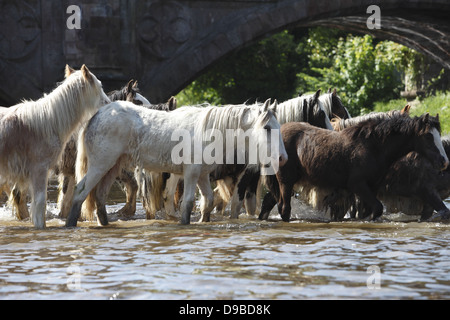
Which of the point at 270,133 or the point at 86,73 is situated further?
the point at 86,73

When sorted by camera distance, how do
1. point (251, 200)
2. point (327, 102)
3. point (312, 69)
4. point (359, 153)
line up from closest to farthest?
point (359, 153) < point (251, 200) < point (327, 102) < point (312, 69)

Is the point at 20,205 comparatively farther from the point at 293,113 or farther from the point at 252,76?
the point at 252,76

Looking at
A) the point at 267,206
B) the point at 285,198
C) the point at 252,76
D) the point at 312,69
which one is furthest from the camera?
the point at 252,76

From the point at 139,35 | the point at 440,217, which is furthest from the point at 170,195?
the point at 139,35

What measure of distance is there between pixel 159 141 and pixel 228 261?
3.36m

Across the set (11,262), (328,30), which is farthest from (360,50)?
(11,262)

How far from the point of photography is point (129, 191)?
12.5 metres

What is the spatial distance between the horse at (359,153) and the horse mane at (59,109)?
2773mm

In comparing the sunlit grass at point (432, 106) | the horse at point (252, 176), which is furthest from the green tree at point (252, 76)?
the horse at point (252, 176)

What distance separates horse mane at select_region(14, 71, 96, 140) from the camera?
10.0 metres

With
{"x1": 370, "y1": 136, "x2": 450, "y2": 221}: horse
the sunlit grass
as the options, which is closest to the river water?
{"x1": 370, "y1": 136, "x2": 450, "y2": 221}: horse

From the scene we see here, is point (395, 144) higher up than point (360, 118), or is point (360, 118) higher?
point (360, 118)

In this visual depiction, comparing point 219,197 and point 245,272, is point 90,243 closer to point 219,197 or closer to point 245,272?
point 245,272
